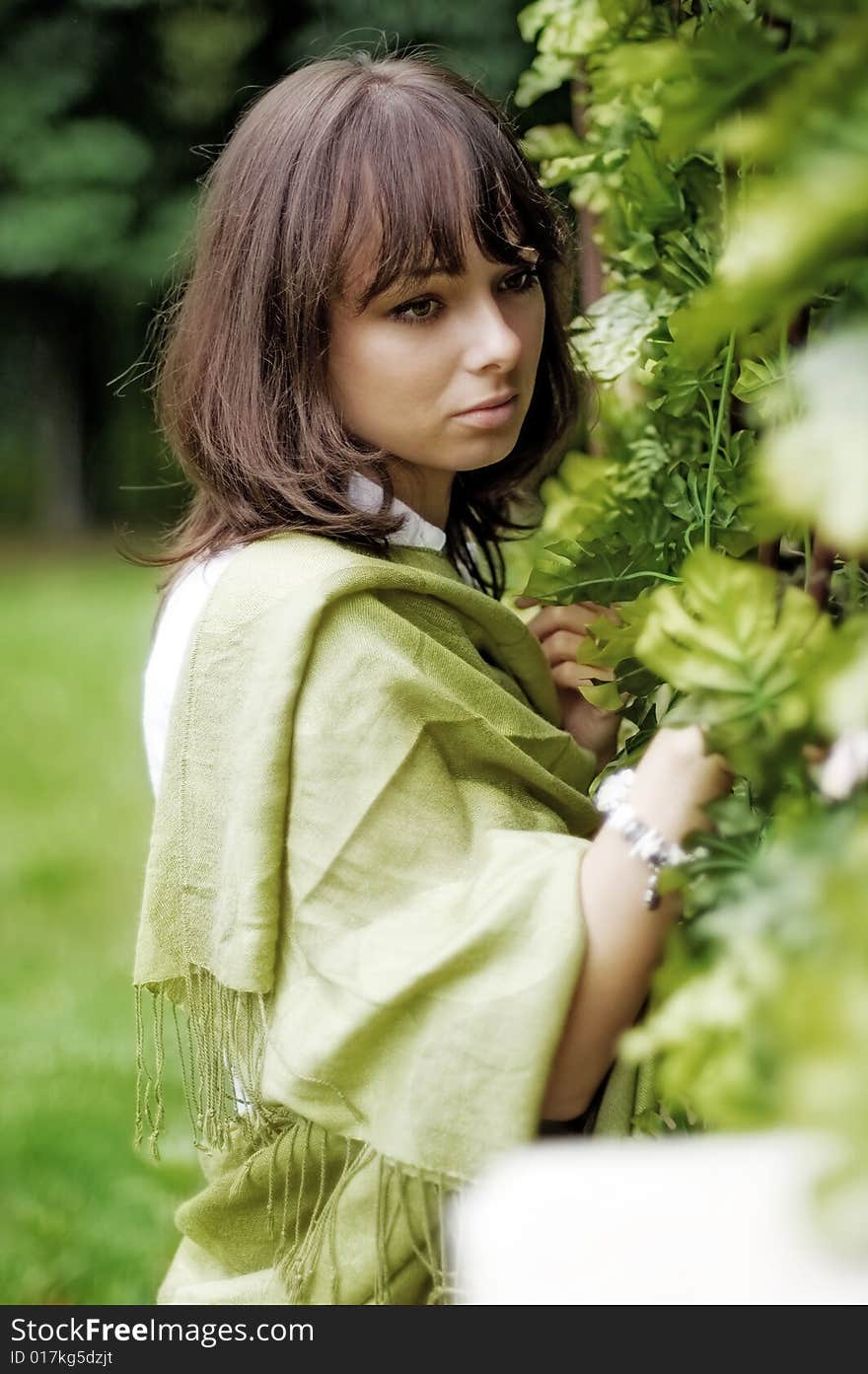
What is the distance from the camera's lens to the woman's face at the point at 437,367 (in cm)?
146

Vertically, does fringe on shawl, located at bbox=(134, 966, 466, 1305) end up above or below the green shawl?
below

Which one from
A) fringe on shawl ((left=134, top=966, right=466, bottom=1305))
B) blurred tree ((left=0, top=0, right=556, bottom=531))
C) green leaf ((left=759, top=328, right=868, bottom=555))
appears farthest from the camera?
blurred tree ((left=0, top=0, right=556, bottom=531))

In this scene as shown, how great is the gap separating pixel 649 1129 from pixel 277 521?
2.28ft

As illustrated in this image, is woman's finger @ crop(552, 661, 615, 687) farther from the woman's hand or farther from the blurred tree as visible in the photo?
the blurred tree

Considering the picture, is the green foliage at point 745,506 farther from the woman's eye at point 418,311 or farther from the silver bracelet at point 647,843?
the woman's eye at point 418,311

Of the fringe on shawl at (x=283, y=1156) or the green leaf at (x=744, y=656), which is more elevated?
the green leaf at (x=744, y=656)

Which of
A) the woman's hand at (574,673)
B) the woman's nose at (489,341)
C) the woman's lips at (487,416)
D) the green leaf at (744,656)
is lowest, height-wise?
the woman's hand at (574,673)

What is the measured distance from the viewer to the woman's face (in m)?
1.46

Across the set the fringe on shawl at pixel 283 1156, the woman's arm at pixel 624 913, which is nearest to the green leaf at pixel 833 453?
the woman's arm at pixel 624 913

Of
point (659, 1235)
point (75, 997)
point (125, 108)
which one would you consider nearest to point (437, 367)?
point (659, 1235)

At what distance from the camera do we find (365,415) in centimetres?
152

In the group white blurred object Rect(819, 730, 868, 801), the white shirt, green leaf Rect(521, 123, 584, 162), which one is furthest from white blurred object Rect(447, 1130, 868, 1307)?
green leaf Rect(521, 123, 584, 162)

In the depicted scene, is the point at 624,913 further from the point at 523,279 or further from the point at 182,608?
the point at 523,279

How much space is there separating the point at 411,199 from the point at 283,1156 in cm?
95
